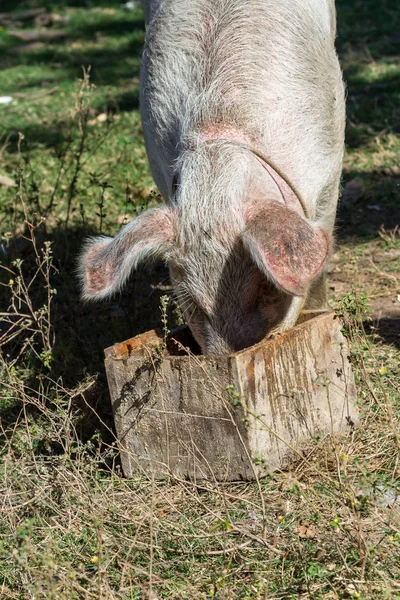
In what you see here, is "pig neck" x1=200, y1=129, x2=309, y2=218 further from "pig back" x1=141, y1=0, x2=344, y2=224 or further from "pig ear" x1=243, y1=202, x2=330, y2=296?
"pig ear" x1=243, y1=202, x2=330, y2=296

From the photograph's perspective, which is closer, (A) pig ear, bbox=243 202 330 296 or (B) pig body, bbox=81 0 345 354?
(A) pig ear, bbox=243 202 330 296

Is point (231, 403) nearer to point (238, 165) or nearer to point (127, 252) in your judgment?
point (127, 252)

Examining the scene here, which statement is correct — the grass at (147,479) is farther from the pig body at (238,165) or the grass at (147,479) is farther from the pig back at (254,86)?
the pig back at (254,86)

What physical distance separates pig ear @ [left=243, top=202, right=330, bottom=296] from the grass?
0.48m

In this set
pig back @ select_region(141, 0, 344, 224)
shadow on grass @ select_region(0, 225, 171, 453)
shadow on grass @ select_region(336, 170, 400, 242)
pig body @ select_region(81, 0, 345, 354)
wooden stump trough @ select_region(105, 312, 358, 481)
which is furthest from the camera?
shadow on grass @ select_region(336, 170, 400, 242)

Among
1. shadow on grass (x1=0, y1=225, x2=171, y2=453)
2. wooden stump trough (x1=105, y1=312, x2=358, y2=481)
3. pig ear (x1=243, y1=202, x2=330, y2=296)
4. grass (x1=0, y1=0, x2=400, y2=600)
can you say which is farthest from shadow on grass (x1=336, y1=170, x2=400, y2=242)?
pig ear (x1=243, y1=202, x2=330, y2=296)

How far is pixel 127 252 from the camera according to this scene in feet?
13.8

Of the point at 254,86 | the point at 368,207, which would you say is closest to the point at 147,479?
the point at 254,86

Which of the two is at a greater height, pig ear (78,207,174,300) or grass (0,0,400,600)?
pig ear (78,207,174,300)

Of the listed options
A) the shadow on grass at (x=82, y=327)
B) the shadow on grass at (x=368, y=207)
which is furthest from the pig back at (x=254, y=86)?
the shadow on grass at (x=368, y=207)

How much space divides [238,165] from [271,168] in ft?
0.59

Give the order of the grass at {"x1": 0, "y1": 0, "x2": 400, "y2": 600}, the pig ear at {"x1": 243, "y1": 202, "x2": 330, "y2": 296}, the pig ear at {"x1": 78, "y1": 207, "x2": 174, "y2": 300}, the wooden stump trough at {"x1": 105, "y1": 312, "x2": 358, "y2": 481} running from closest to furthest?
the grass at {"x1": 0, "y1": 0, "x2": 400, "y2": 600} < the pig ear at {"x1": 243, "y1": 202, "x2": 330, "y2": 296} < the wooden stump trough at {"x1": 105, "y1": 312, "x2": 358, "y2": 481} < the pig ear at {"x1": 78, "y1": 207, "x2": 174, "y2": 300}

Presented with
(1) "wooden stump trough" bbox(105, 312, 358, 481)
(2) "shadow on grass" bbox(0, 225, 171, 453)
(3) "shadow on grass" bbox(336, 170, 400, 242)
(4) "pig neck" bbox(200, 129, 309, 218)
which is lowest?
(3) "shadow on grass" bbox(336, 170, 400, 242)

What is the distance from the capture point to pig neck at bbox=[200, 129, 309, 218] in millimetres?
4270
